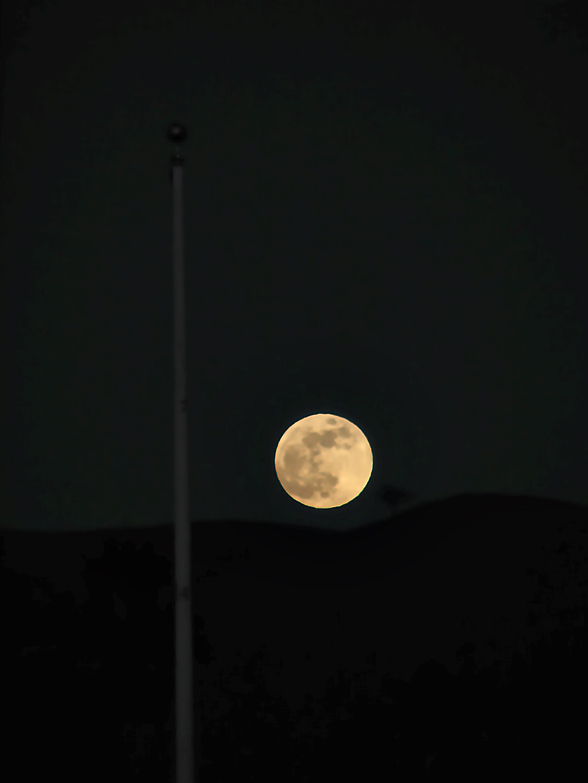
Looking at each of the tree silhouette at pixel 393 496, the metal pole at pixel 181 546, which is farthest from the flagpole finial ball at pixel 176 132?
the tree silhouette at pixel 393 496

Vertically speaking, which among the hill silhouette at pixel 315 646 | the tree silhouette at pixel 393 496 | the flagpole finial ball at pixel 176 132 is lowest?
the hill silhouette at pixel 315 646

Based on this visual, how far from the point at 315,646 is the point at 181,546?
3.31 meters

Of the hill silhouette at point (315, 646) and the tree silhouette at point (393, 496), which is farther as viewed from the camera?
the tree silhouette at point (393, 496)

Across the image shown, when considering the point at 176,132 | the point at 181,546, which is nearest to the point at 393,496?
the point at 181,546

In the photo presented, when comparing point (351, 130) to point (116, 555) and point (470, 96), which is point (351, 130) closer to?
point (470, 96)

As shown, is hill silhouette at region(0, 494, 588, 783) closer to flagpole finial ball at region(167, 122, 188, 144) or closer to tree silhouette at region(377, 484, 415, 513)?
tree silhouette at region(377, 484, 415, 513)

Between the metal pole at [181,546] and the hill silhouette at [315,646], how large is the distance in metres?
2.65

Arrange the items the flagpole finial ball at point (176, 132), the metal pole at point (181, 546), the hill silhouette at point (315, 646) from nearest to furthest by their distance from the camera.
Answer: the metal pole at point (181, 546), the flagpole finial ball at point (176, 132), the hill silhouette at point (315, 646)

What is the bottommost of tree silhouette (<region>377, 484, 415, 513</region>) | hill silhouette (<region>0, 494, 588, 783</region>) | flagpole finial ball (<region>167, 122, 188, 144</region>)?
hill silhouette (<region>0, 494, 588, 783</region>)

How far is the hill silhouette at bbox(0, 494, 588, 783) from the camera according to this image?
699cm

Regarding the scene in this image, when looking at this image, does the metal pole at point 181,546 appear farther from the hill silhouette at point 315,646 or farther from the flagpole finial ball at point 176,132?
the hill silhouette at point 315,646

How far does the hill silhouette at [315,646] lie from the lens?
275 inches

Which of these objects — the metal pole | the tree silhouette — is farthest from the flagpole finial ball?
the tree silhouette

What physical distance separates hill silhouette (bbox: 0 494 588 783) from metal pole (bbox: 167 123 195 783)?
265cm
